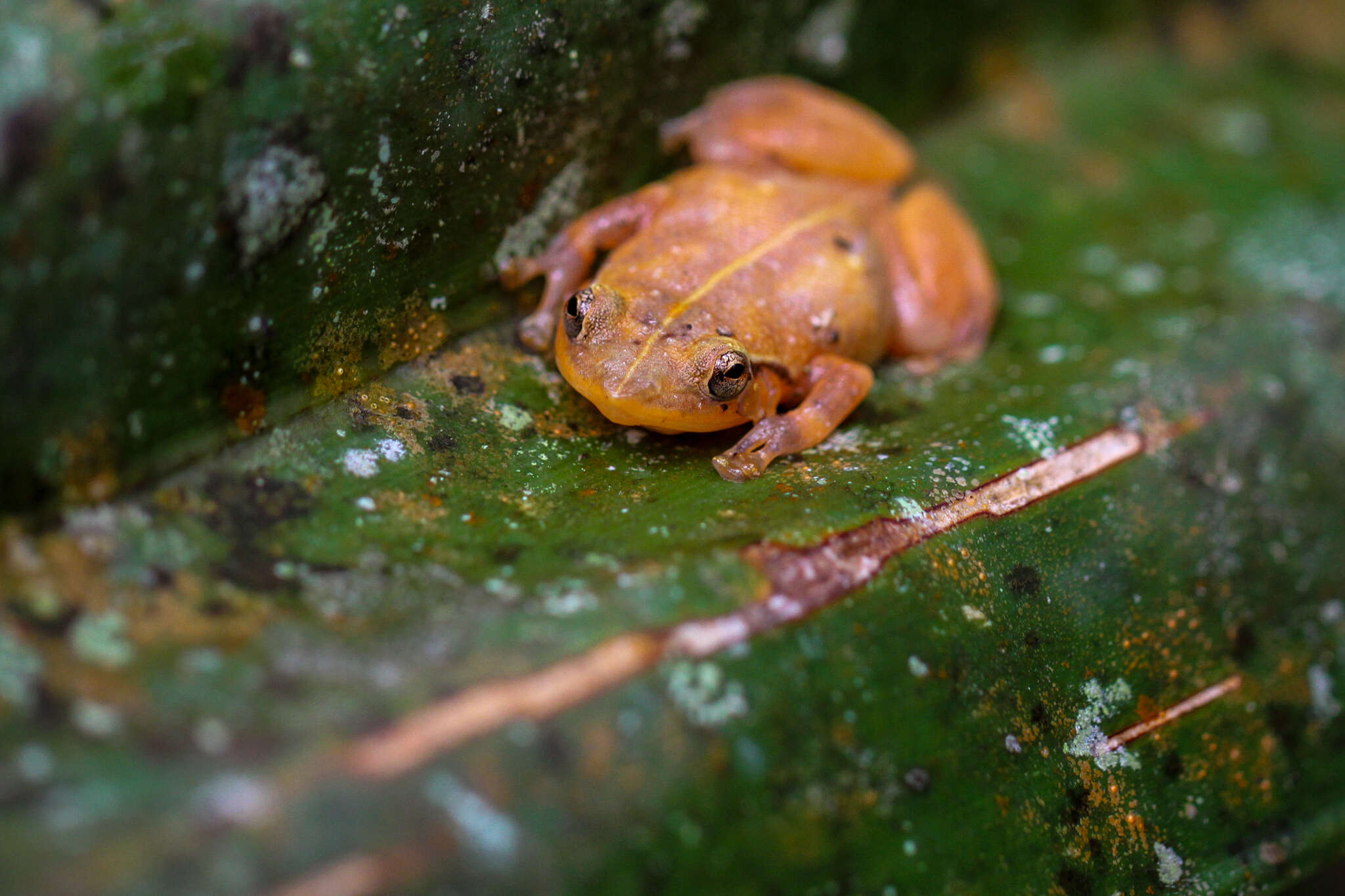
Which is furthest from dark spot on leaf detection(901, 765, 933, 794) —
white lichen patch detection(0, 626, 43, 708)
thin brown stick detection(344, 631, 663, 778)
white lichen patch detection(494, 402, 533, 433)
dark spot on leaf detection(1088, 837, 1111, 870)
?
white lichen patch detection(0, 626, 43, 708)

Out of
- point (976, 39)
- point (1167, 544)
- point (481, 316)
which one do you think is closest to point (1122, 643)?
point (1167, 544)

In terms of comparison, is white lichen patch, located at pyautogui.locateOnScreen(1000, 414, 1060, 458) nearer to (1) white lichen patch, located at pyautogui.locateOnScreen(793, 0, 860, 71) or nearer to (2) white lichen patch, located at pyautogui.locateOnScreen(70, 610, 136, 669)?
(1) white lichen patch, located at pyautogui.locateOnScreen(793, 0, 860, 71)

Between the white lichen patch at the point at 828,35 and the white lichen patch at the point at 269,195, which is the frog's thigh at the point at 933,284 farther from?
the white lichen patch at the point at 269,195

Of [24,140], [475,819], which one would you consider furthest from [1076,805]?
[24,140]

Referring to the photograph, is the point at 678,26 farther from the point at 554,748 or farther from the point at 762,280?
the point at 554,748

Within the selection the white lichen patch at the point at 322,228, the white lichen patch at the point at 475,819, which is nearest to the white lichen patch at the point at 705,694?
the white lichen patch at the point at 475,819

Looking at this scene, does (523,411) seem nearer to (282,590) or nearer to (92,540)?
(282,590)
